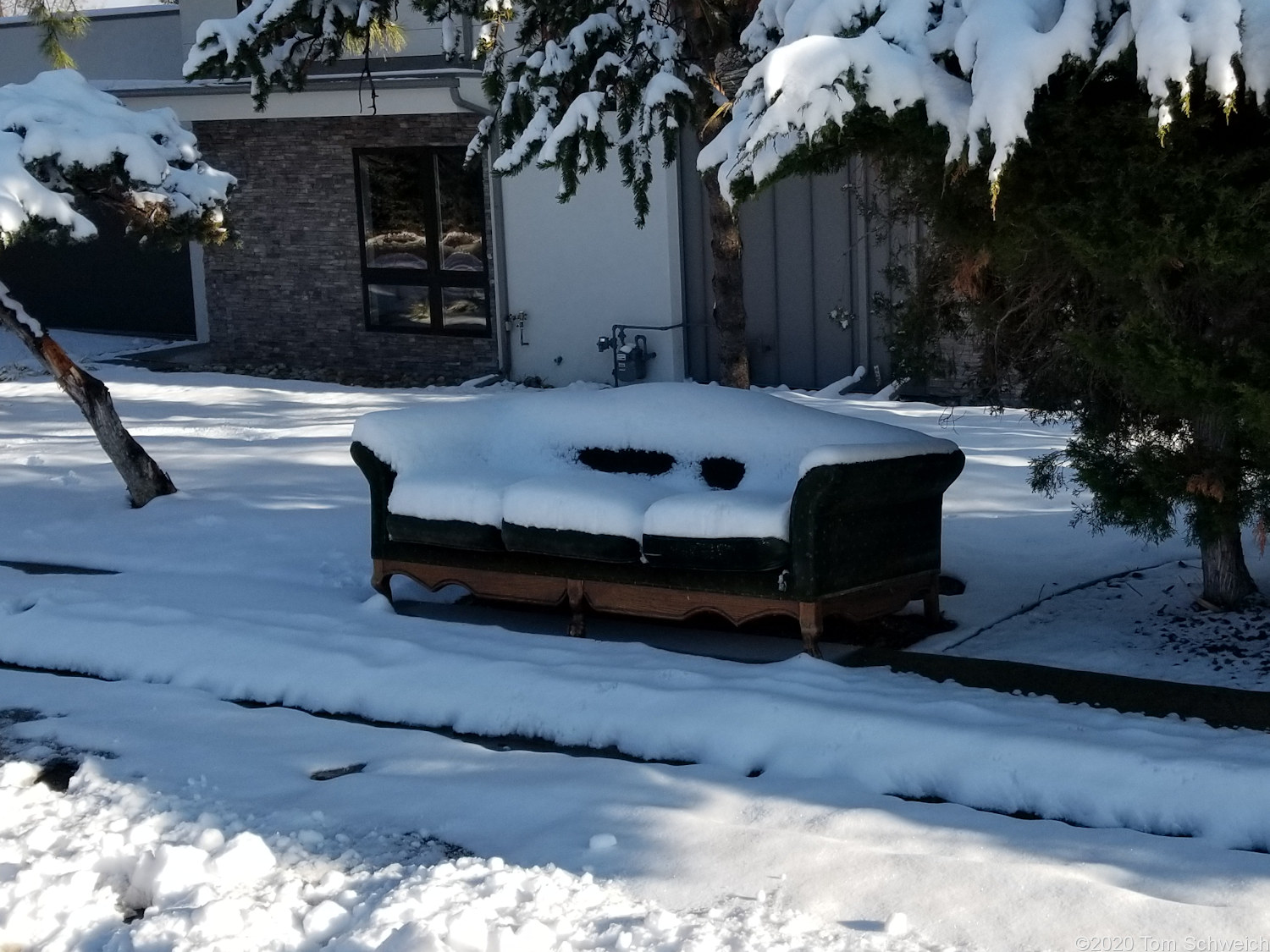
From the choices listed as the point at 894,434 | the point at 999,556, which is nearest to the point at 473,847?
the point at 894,434

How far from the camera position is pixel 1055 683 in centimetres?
563

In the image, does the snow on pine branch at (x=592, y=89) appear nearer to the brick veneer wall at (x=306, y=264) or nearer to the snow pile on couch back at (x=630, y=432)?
the snow pile on couch back at (x=630, y=432)

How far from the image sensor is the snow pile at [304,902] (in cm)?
373

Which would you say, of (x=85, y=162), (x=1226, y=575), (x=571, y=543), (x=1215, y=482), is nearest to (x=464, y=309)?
(x=85, y=162)

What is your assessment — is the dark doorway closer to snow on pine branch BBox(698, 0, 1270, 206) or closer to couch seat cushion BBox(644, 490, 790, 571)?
couch seat cushion BBox(644, 490, 790, 571)

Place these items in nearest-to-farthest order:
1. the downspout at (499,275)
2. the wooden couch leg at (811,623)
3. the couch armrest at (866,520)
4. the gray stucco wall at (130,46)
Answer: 1. the couch armrest at (866,520)
2. the wooden couch leg at (811,623)
3. the downspout at (499,275)
4. the gray stucco wall at (130,46)

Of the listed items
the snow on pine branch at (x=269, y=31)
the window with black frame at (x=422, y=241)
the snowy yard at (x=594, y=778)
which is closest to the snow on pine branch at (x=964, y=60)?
the snowy yard at (x=594, y=778)

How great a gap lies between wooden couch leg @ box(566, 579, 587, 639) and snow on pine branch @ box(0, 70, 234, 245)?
3.56 m

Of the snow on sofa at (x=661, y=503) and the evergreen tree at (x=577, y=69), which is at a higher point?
the evergreen tree at (x=577, y=69)

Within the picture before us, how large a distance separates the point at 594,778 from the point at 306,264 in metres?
12.1

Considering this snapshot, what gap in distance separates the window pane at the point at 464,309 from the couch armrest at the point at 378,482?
8335 millimetres

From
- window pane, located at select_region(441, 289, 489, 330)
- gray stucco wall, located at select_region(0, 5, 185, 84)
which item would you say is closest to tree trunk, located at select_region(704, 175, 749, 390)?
window pane, located at select_region(441, 289, 489, 330)

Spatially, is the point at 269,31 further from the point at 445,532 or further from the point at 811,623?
the point at 811,623

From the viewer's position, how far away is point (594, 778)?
4.89m
